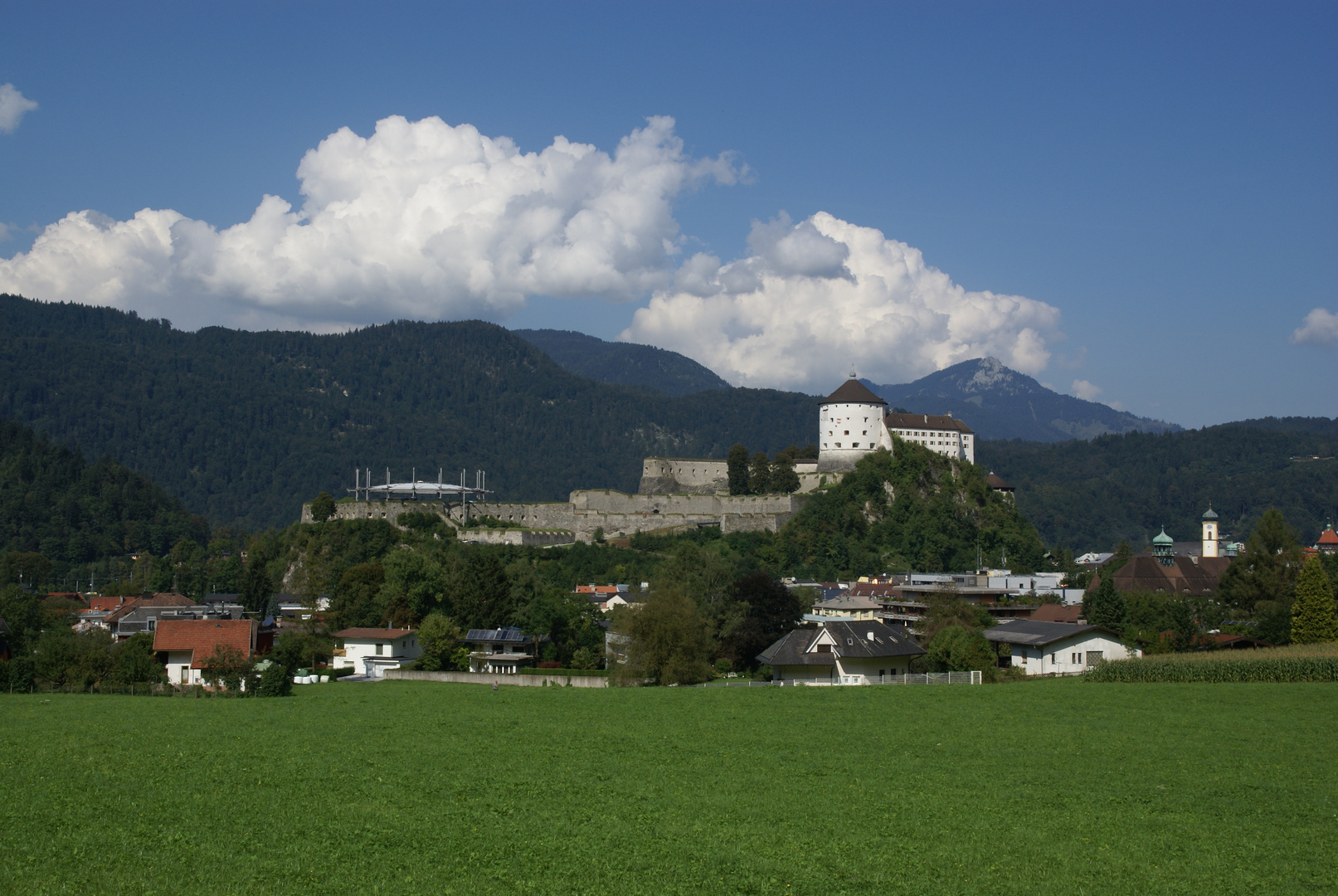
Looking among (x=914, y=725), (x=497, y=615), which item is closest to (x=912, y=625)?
(x=497, y=615)

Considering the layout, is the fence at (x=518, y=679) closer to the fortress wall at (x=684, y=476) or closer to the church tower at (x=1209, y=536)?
the fortress wall at (x=684, y=476)

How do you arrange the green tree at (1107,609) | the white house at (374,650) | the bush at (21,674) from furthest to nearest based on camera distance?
the white house at (374,650)
the green tree at (1107,609)
the bush at (21,674)

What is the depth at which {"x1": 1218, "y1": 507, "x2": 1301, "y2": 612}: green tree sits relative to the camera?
160 ft

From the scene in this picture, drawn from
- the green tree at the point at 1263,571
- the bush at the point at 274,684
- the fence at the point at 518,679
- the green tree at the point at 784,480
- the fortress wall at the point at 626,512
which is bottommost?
the fence at the point at 518,679

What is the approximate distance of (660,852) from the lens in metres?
13.1

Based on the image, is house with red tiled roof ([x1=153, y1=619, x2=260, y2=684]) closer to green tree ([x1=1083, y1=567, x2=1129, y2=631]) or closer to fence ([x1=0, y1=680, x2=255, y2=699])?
fence ([x1=0, y1=680, x2=255, y2=699])

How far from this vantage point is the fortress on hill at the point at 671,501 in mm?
76562

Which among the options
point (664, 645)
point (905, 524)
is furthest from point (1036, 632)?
point (905, 524)

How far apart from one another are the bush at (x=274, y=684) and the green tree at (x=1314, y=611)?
1380 inches

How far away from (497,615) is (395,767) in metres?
33.8

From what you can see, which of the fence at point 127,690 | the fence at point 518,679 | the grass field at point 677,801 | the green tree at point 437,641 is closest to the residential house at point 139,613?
the green tree at point 437,641

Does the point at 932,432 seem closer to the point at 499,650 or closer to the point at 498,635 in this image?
the point at 498,635

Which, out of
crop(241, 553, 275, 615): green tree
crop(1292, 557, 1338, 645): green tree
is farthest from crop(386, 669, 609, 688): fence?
crop(241, 553, 275, 615): green tree

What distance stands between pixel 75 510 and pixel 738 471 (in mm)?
77274
